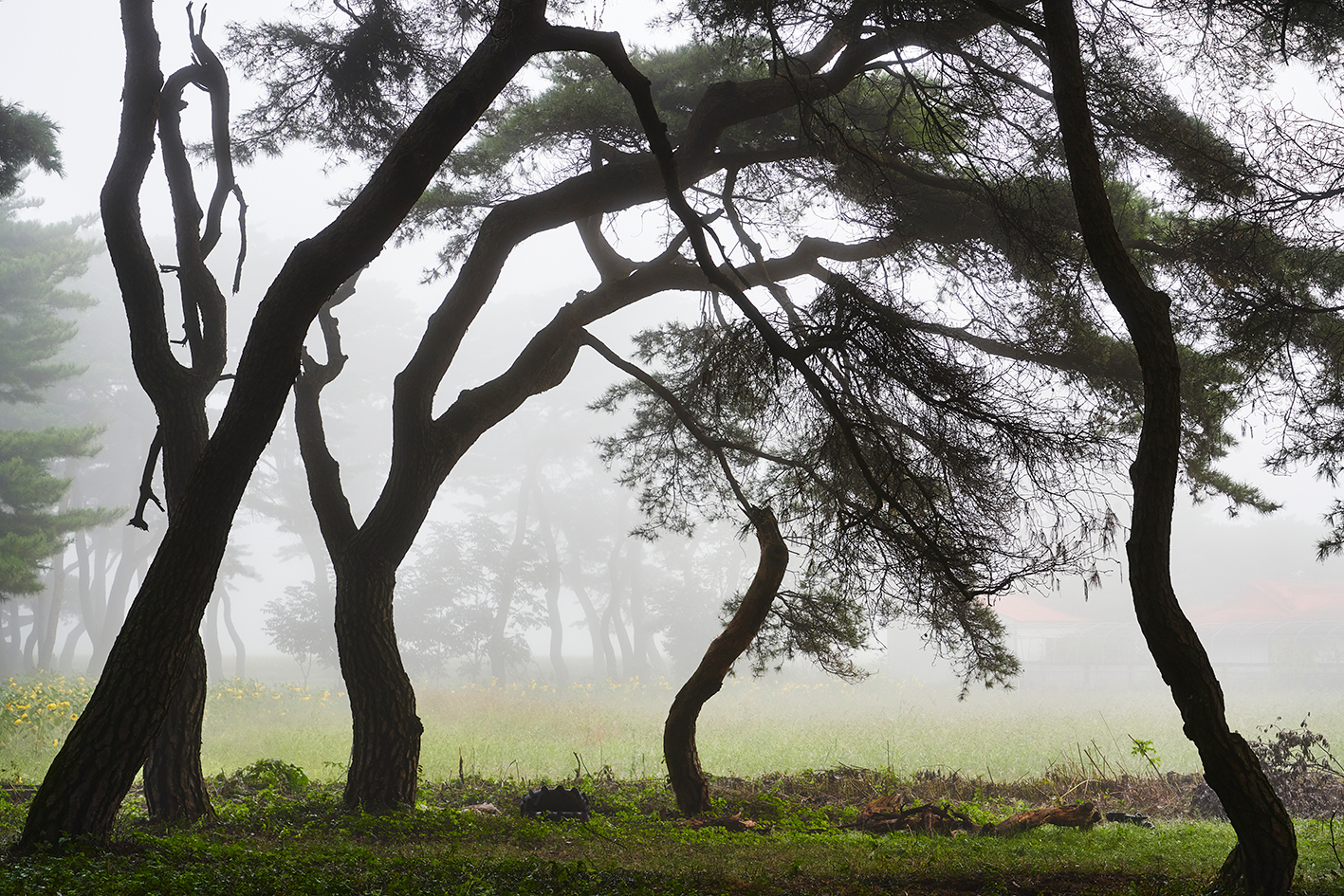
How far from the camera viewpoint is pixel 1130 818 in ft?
27.6

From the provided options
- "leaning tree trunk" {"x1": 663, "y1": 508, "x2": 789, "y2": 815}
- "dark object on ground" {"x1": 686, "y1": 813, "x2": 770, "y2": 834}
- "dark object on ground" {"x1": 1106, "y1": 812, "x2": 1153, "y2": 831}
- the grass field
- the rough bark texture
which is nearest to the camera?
the rough bark texture

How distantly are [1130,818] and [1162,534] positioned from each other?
551 centimetres

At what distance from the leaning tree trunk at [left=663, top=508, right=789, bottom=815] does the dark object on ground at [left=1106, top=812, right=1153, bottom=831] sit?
3.91 m

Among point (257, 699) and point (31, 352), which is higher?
point (31, 352)

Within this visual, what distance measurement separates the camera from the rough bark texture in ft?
15.9

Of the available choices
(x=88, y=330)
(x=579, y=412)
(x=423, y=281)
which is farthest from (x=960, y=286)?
(x=88, y=330)

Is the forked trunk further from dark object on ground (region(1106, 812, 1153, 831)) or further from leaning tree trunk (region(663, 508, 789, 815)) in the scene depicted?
dark object on ground (region(1106, 812, 1153, 831))

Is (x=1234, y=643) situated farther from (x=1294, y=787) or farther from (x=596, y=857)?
(x=596, y=857)

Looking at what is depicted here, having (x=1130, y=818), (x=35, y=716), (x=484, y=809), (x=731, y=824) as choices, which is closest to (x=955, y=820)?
(x=1130, y=818)

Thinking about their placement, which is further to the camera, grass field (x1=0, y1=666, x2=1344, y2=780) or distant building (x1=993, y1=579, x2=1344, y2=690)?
distant building (x1=993, y1=579, x2=1344, y2=690)

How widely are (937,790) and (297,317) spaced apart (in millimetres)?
8830

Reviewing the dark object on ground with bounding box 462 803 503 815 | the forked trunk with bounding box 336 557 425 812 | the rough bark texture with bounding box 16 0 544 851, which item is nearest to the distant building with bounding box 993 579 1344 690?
the dark object on ground with bounding box 462 803 503 815

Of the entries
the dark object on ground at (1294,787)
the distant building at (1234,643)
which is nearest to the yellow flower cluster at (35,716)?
the dark object on ground at (1294,787)

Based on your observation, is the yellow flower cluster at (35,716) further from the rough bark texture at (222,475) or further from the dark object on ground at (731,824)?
the dark object on ground at (731,824)
